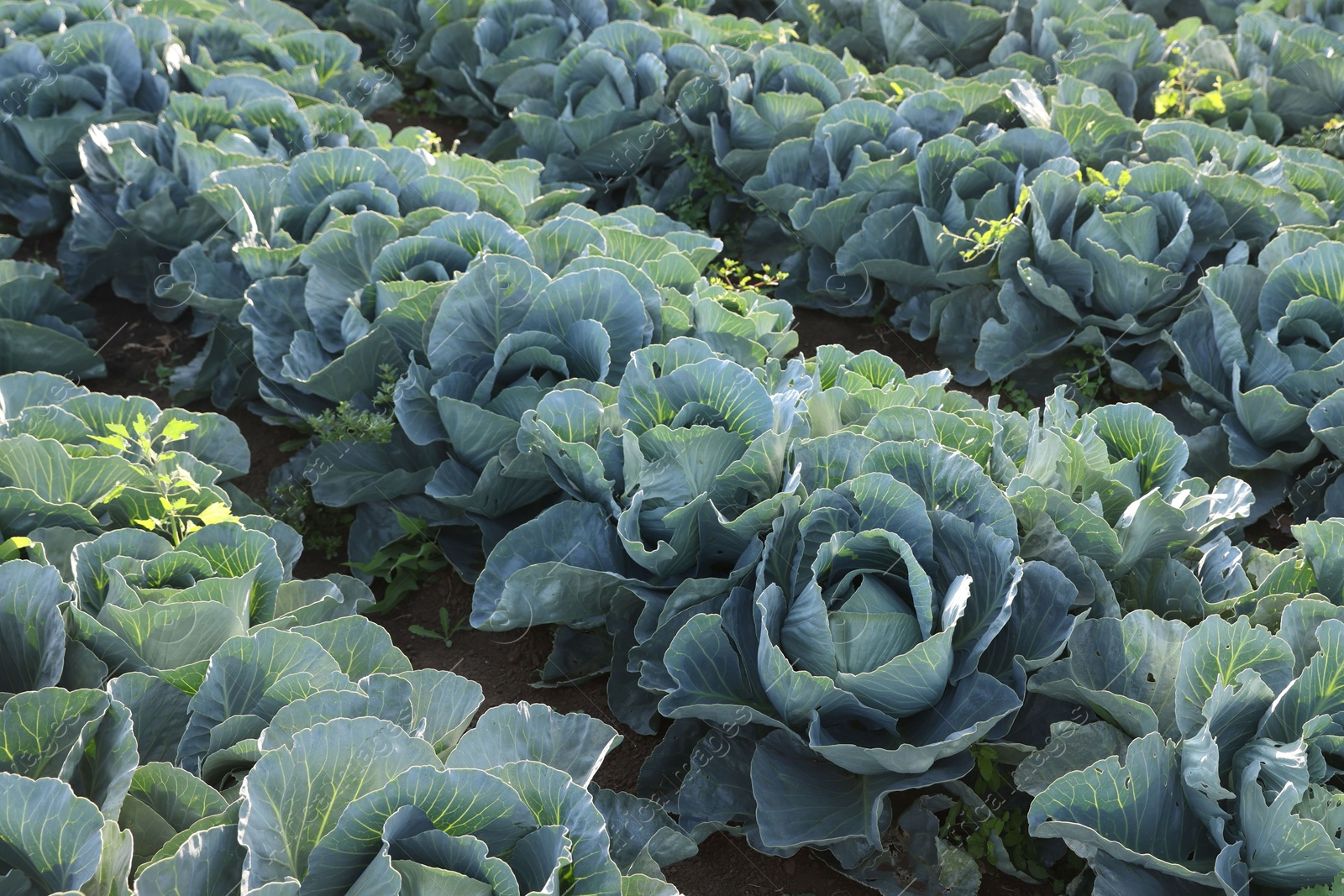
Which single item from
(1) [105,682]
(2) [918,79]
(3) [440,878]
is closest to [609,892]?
(3) [440,878]

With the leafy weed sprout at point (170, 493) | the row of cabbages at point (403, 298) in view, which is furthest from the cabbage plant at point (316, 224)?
the leafy weed sprout at point (170, 493)

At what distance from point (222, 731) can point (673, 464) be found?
1.36 metres

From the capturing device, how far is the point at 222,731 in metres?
2.35

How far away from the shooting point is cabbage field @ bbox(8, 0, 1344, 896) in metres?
2.38

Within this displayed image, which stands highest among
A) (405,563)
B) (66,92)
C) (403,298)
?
(66,92)

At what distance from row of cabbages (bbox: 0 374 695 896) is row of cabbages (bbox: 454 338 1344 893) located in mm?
467

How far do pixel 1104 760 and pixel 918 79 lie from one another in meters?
4.32

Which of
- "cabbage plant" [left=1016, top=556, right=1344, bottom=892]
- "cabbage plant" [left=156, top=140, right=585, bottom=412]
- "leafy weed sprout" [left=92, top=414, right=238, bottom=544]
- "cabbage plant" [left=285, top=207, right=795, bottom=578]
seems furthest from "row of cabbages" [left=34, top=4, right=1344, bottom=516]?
"cabbage plant" [left=1016, top=556, right=1344, bottom=892]

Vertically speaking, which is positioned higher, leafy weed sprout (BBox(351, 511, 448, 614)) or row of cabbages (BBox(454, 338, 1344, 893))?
row of cabbages (BBox(454, 338, 1344, 893))

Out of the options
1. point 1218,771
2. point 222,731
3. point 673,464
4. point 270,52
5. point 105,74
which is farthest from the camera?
point 270,52

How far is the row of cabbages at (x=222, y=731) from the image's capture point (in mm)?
1988

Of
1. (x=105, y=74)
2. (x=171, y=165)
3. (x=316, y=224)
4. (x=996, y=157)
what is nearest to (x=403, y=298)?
(x=316, y=224)

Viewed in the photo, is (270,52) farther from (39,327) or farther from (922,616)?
(922,616)

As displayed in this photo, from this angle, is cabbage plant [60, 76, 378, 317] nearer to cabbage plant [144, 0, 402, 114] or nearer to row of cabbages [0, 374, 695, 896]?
cabbage plant [144, 0, 402, 114]
